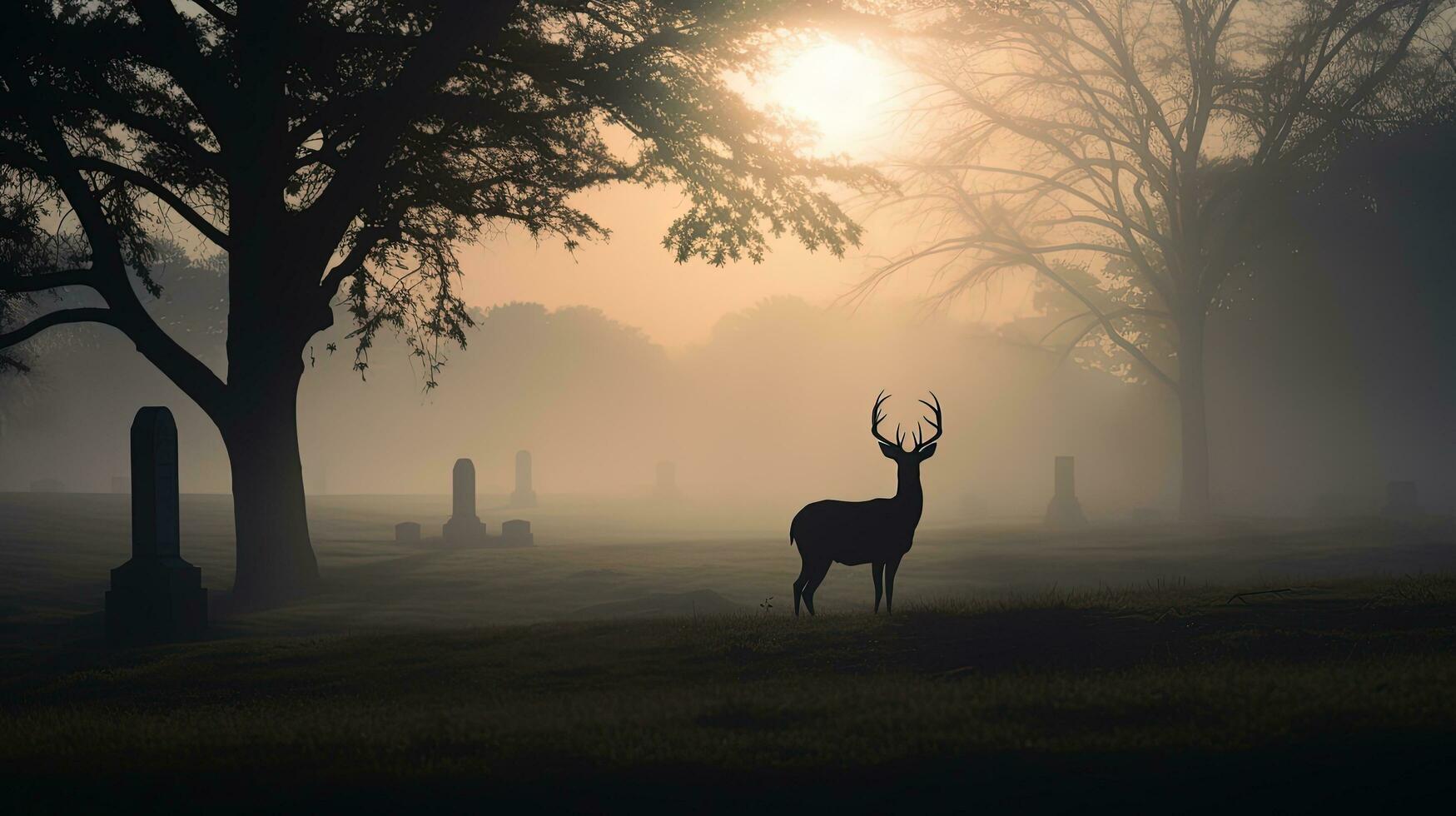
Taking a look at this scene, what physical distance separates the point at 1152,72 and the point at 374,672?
103ft

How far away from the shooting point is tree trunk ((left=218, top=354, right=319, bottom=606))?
19297 millimetres

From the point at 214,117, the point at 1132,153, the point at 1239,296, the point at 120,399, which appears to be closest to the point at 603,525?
the point at 1132,153

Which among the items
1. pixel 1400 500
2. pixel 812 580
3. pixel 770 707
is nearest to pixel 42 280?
pixel 812 580

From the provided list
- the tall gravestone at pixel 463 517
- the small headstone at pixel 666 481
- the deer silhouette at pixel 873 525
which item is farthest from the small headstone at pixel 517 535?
the small headstone at pixel 666 481

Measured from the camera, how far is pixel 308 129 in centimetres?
1936

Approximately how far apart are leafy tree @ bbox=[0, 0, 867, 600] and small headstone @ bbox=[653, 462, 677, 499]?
4644 centimetres

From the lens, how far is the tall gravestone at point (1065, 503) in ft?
129

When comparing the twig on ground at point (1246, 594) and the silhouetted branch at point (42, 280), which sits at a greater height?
the silhouetted branch at point (42, 280)

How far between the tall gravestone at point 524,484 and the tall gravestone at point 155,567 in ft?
120

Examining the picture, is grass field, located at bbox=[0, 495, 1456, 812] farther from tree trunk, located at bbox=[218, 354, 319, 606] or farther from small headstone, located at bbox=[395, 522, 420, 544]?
small headstone, located at bbox=[395, 522, 420, 544]

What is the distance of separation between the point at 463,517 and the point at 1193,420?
21645 mm

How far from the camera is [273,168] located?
19234 mm

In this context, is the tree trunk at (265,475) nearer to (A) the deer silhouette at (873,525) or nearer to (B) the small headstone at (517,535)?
(A) the deer silhouette at (873,525)

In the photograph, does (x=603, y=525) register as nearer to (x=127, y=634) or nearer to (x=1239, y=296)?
(x=1239, y=296)
